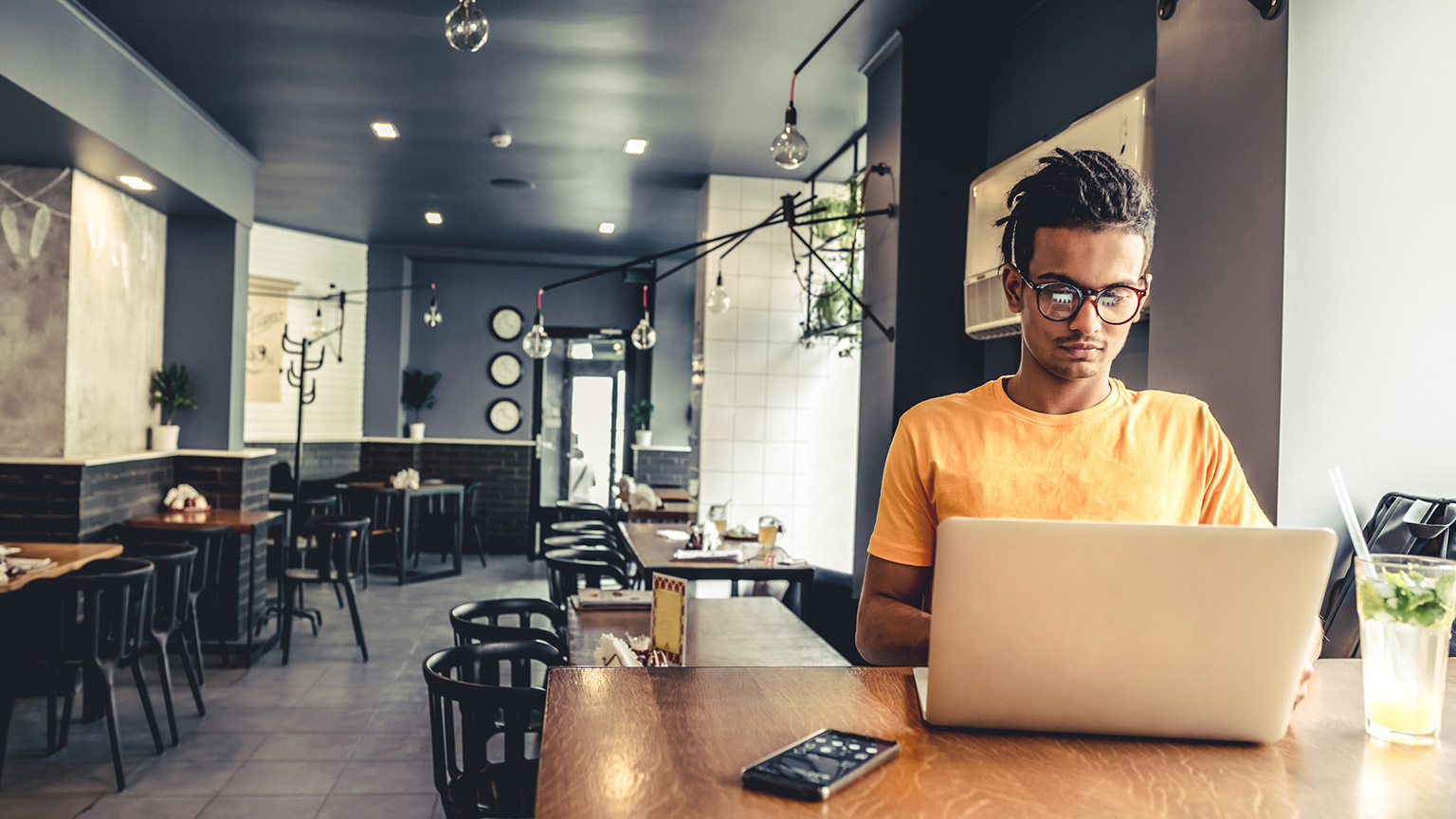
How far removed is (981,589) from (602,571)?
142 inches

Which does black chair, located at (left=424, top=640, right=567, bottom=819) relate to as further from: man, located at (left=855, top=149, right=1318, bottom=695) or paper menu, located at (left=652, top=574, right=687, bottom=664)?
man, located at (left=855, top=149, right=1318, bottom=695)

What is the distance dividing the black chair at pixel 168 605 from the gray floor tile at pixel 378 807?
3.59 feet

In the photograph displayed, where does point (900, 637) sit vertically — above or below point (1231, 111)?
below

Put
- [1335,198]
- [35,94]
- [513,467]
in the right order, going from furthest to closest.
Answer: [513,467]
[35,94]
[1335,198]

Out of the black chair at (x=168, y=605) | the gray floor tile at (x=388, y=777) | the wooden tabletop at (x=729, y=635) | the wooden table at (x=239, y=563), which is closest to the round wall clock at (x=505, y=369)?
the wooden table at (x=239, y=563)

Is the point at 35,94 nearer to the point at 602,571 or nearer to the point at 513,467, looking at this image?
the point at 602,571

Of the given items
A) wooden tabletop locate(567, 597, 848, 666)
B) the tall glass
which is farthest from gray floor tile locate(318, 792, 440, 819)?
the tall glass

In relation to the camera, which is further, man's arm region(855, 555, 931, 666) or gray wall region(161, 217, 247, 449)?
gray wall region(161, 217, 247, 449)

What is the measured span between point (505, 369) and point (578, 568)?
6149mm

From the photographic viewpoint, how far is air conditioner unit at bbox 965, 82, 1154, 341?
267 centimetres

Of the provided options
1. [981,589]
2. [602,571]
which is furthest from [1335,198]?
[602,571]

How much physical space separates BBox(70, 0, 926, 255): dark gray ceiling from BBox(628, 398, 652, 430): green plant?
8.51 ft

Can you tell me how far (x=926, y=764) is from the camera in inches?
35.3

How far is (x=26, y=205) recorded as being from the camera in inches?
191
